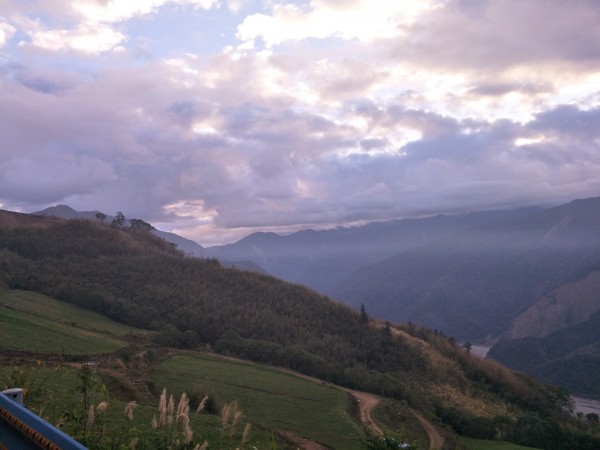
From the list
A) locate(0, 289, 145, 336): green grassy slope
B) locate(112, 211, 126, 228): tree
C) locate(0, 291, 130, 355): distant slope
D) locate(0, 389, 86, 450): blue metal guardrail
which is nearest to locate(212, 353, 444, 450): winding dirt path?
locate(0, 289, 145, 336): green grassy slope

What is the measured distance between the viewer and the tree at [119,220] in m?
86.6

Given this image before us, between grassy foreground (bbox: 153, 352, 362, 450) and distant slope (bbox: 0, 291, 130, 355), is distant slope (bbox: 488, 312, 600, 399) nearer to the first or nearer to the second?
grassy foreground (bbox: 153, 352, 362, 450)

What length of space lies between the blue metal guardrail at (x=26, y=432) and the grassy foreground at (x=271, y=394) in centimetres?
1376

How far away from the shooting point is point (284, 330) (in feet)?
157

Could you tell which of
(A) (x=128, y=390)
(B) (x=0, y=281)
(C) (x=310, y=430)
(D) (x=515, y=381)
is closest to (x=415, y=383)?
(D) (x=515, y=381)

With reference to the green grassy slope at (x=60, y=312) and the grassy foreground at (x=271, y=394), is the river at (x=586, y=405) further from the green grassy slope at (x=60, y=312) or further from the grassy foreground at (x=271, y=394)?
the green grassy slope at (x=60, y=312)

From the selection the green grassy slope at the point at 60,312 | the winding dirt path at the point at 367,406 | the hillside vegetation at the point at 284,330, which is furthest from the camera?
the hillside vegetation at the point at 284,330

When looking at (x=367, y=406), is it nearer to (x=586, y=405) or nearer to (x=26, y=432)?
(x=26, y=432)

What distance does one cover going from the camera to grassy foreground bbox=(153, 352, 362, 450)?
65.4 ft

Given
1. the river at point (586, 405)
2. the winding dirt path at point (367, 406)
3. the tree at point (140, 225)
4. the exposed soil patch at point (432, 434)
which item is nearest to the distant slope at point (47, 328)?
the winding dirt path at point (367, 406)

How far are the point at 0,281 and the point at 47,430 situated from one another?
1722 inches

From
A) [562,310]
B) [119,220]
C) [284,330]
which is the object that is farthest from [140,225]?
[562,310]

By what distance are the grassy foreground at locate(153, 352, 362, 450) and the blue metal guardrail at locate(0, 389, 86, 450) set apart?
13.8 m

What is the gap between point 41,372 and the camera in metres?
16.4
